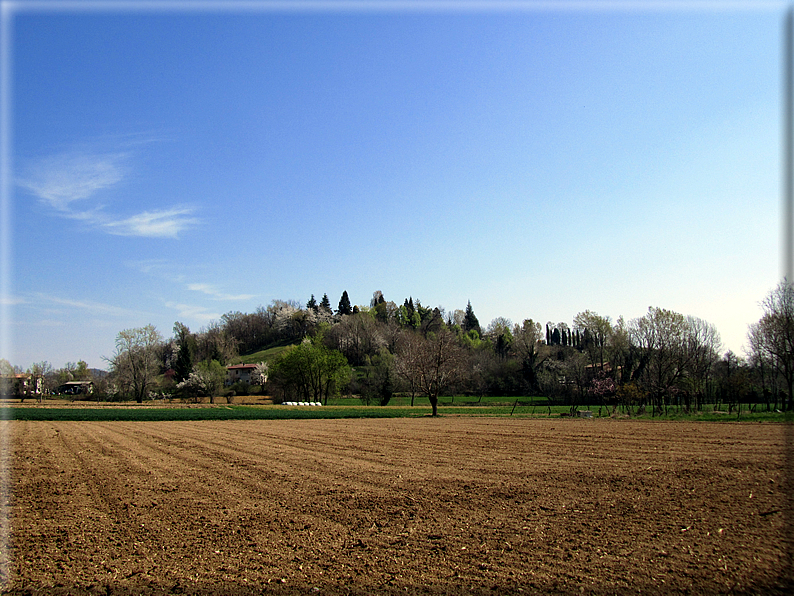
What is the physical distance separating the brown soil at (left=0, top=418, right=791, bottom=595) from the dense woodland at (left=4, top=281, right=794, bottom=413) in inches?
889

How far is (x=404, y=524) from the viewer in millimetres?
10211

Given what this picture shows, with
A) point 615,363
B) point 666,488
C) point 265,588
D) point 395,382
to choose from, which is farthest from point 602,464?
point 615,363

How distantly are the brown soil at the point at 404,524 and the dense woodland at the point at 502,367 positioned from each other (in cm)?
2259

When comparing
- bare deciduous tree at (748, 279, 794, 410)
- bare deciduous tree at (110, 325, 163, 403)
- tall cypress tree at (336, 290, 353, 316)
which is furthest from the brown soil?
tall cypress tree at (336, 290, 353, 316)

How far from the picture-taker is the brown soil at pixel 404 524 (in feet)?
24.5

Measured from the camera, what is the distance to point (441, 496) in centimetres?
1245

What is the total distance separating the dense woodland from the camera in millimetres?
53625

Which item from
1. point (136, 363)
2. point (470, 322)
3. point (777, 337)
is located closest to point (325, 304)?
point (470, 322)

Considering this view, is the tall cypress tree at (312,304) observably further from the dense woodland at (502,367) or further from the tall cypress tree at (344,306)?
the dense woodland at (502,367)

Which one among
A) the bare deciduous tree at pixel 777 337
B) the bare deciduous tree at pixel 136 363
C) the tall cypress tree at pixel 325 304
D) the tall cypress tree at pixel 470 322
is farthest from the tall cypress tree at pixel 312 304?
the bare deciduous tree at pixel 777 337

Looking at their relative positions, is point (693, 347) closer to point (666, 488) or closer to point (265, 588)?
point (666, 488)

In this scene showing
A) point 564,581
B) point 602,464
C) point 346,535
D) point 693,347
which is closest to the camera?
point 564,581

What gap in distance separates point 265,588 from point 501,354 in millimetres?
145074

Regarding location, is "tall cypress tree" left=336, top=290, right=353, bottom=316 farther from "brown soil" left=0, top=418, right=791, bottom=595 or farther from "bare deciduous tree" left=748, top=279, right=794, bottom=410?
"brown soil" left=0, top=418, right=791, bottom=595
